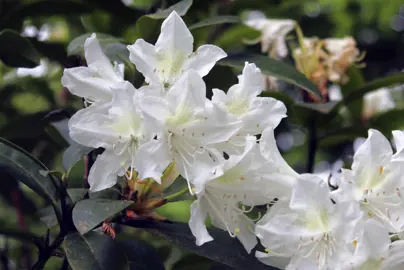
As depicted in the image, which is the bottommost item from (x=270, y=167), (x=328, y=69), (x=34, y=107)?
(x=34, y=107)

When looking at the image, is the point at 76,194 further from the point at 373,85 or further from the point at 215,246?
the point at 373,85

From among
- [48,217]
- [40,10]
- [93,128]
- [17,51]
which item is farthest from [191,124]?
[40,10]

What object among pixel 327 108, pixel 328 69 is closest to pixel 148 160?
pixel 327 108

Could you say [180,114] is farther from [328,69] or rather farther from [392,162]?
[328,69]

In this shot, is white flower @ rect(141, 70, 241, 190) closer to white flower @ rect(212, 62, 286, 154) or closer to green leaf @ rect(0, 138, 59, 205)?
white flower @ rect(212, 62, 286, 154)

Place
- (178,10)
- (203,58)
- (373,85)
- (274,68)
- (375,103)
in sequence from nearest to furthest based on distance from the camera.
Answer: (203,58) < (178,10) < (274,68) < (373,85) < (375,103)

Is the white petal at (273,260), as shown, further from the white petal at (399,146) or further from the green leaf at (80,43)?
the green leaf at (80,43)
